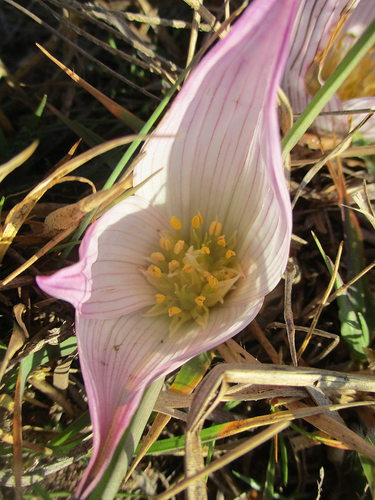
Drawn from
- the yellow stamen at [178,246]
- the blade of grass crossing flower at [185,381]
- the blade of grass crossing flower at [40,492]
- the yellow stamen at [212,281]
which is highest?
the yellow stamen at [178,246]

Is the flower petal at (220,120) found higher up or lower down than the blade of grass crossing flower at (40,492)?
higher up

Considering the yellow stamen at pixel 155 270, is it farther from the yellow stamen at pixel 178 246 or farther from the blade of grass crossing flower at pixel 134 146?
the blade of grass crossing flower at pixel 134 146

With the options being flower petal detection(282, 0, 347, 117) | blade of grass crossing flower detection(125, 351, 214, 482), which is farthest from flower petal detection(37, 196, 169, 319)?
flower petal detection(282, 0, 347, 117)

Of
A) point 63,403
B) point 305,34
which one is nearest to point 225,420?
point 63,403

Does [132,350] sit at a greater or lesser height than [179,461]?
greater

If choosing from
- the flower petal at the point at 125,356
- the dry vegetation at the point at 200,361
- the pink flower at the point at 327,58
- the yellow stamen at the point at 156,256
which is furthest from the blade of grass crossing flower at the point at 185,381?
the pink flower at the point at 327,58

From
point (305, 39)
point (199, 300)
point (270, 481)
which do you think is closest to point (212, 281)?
point (199, 300)

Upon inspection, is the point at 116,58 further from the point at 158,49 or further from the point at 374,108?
the point at 374,108
